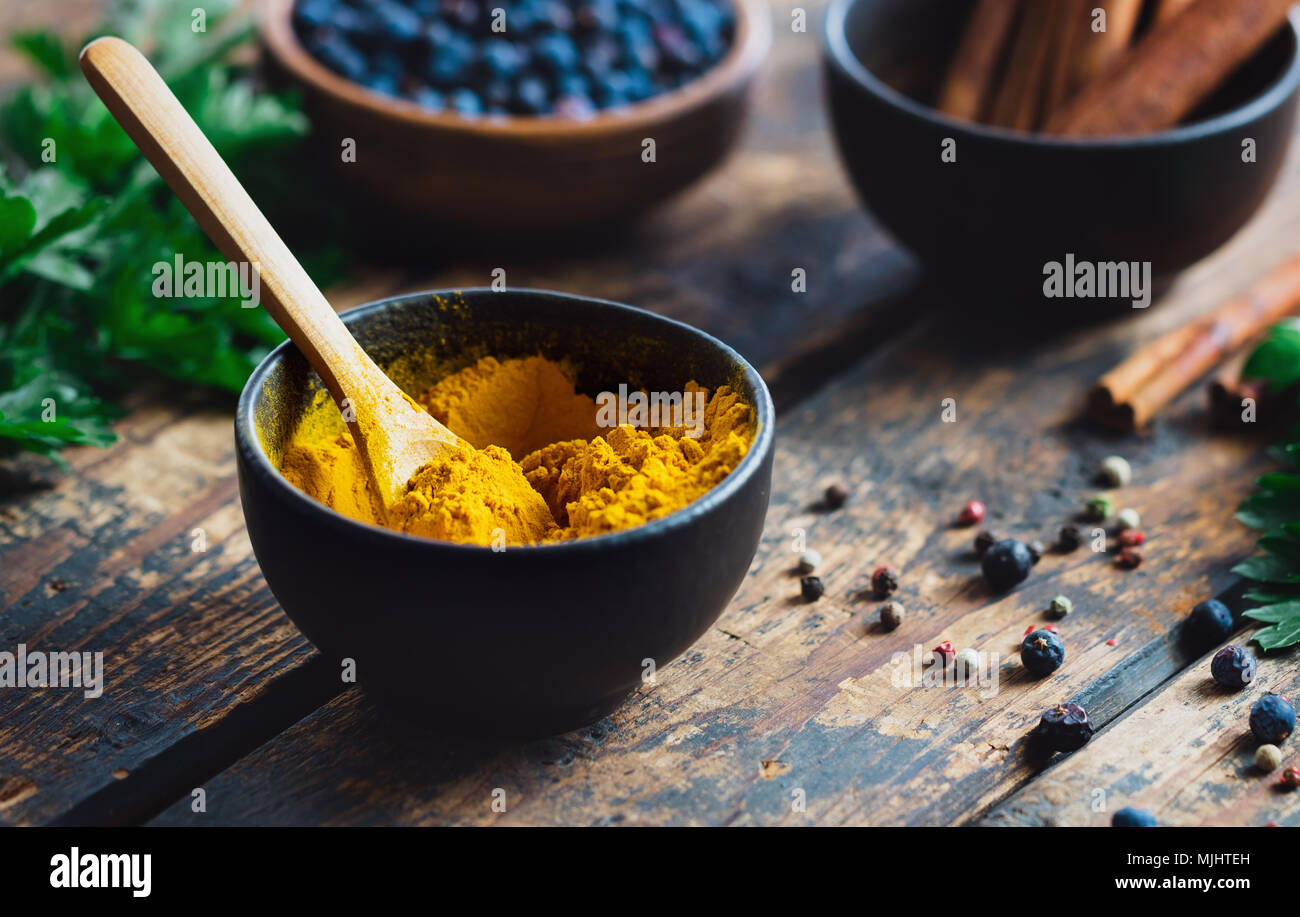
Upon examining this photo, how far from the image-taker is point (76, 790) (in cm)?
101

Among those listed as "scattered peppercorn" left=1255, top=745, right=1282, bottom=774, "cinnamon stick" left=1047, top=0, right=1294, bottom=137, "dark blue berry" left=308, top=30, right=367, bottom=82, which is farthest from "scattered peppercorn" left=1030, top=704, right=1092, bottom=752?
"dark blue berry" left=308, top=30, right=367, bottom=82

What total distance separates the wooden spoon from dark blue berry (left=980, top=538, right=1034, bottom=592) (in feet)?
1.80

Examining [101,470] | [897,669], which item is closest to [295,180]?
[101,470]

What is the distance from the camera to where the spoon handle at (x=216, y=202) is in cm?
105

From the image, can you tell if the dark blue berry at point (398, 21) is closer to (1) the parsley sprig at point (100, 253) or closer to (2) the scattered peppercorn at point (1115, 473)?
(1) the parsley sprig at point (100, 253)

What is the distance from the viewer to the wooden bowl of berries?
1.64m

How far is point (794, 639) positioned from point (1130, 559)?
36 cm

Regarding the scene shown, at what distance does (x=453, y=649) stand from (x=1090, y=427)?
2.93 feet

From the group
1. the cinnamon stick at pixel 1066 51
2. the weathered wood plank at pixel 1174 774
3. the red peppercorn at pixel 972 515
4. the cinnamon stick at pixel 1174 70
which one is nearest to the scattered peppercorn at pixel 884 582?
Result: the red peppercorn at pixel 972 515

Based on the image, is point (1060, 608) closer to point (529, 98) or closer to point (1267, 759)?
point (1267, 759)

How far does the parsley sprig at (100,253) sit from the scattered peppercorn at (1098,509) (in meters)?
0.91

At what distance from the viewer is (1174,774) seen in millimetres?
1038

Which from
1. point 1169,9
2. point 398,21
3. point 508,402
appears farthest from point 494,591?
point 1169,9

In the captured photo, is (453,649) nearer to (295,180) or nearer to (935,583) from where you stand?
(935,583)
